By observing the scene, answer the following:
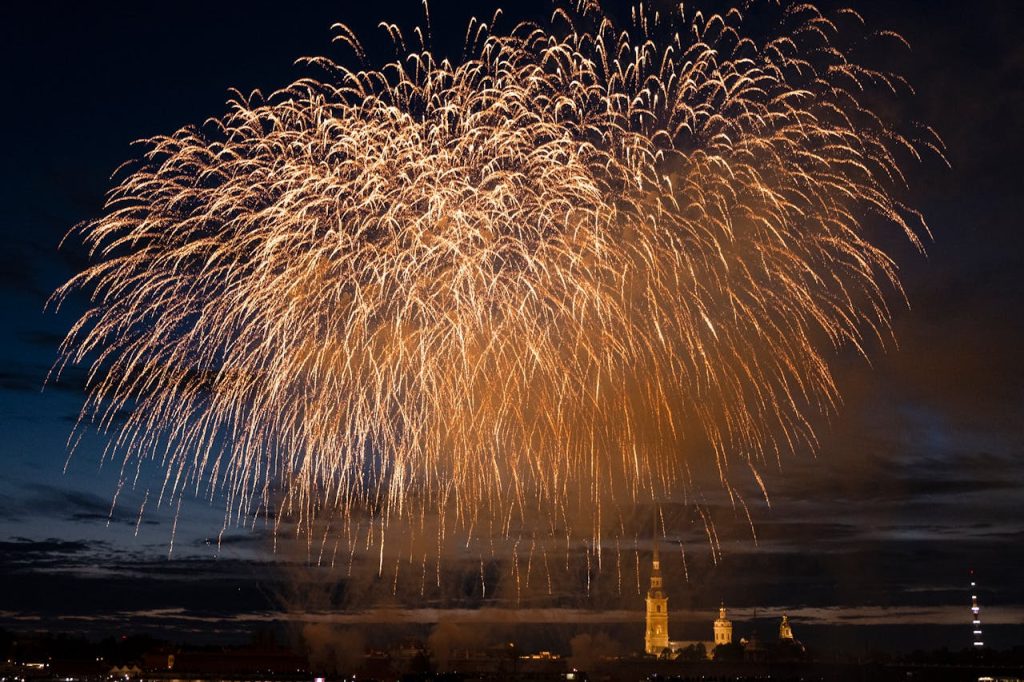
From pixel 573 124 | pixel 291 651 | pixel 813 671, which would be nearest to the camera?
pixel 573 124

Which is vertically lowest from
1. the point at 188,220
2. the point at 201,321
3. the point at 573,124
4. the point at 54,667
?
the point at 54,667

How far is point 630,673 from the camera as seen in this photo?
16675 centimetres

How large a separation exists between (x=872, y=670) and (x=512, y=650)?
6372cm

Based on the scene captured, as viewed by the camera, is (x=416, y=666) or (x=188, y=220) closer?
(x=188, y=220)

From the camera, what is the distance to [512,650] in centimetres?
15038

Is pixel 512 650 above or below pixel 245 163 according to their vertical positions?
below

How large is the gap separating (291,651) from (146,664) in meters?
15.7

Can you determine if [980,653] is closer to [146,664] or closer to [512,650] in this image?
[512,650]

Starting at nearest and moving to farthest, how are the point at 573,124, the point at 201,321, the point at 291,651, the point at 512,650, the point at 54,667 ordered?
1. the point at 573,124
2. the point at 201,321
3. the point at 54,667
4. the point at 291,651
5. the point at 512,650

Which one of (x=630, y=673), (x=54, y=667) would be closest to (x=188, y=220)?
(x=54, y=667)

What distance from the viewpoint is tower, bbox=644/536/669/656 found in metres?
181

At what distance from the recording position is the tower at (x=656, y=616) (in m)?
181

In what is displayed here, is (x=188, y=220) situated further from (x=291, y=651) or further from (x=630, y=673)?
(x=630, y=673)

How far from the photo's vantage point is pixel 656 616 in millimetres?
184750
